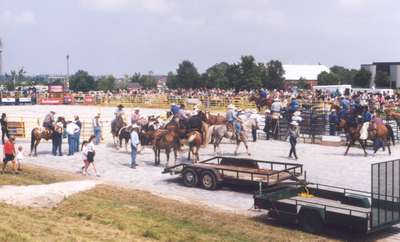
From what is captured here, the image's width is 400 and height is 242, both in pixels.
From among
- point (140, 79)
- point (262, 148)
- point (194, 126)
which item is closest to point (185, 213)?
point (194, 126)

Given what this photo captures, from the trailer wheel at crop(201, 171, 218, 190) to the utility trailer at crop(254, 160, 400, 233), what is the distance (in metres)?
3.76

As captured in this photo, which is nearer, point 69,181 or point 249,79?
point 69,181

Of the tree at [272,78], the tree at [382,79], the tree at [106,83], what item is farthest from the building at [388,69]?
the tree at [106,83]

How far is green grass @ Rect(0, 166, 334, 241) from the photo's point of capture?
46.6ft

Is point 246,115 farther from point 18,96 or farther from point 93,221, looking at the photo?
point 18,96

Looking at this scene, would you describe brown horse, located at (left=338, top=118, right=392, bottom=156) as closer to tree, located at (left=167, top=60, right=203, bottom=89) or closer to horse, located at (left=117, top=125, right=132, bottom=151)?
horse, located at (left=117, top=125, right=132, bottom=151)

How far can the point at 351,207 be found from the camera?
642 inches

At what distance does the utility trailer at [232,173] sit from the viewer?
20.0m

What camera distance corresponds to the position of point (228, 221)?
16812mm

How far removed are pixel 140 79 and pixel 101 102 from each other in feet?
352

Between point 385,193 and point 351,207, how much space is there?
39.6 inches

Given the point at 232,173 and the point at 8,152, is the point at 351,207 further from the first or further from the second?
the point at 8,152

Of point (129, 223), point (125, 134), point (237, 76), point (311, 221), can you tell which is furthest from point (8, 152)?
point (237, 76)

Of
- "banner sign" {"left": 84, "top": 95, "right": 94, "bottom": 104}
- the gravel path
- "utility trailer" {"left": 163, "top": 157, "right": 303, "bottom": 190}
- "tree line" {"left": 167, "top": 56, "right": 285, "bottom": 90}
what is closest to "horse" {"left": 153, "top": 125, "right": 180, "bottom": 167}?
"utility trailer" {"left": 163, "top": 157, "right": 303, "bottom": 190}
